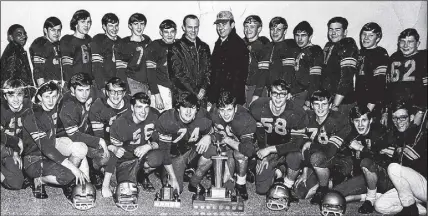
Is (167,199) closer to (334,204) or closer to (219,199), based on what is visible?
(219,199)

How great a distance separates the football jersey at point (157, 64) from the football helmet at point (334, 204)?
48.5 inches

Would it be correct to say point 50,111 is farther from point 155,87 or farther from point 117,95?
point 155,87

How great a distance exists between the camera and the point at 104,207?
3094 millimetres

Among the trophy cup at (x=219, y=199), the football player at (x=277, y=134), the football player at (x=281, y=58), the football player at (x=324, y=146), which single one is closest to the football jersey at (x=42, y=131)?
the trophy cup at (x=219, y=199)

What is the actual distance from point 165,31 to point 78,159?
0.97 meters

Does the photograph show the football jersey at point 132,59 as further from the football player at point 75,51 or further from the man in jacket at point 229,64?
the man in jacket at point 229,64

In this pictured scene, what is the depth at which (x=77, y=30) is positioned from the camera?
10.7 feet

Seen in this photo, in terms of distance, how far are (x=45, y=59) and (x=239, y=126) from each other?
1327 mm

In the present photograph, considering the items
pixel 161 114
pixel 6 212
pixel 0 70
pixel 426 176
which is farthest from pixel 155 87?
pixel 426 176

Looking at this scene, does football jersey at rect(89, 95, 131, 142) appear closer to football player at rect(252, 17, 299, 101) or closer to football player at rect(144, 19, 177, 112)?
football player at rect(144, 19, 177, 112)

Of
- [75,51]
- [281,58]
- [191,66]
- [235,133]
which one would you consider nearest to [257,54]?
[281,58]

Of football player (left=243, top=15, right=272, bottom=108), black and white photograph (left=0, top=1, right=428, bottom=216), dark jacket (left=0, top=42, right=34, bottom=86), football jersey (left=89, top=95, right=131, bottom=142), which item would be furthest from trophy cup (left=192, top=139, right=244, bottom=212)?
dark jacket (left=0, top=42, right=34, bottom=86)

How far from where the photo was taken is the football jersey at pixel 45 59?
10.7 ft

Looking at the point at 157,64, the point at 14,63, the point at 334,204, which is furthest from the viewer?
the point at 157,64
